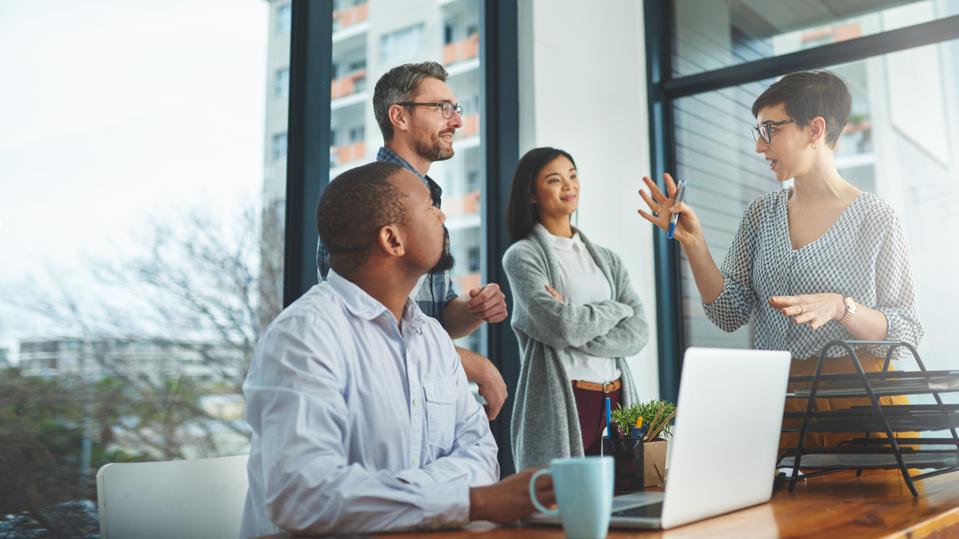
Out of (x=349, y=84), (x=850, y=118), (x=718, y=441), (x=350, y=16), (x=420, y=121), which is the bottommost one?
(x=718, y=441)

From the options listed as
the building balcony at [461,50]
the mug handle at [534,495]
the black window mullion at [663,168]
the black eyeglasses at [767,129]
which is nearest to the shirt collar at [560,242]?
the building balcony at [461,50]

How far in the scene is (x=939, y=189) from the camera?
3510 millimetres

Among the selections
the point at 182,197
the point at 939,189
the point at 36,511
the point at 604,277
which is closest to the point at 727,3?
the point at 939,189

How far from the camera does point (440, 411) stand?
53.7 inches

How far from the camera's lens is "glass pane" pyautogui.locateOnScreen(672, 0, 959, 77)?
3676 millimetres

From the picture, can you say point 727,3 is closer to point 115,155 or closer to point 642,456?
point 115,155

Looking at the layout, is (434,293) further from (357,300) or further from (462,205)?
(462,205)

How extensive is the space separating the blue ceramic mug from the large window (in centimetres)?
305

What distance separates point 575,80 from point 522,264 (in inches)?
50.9

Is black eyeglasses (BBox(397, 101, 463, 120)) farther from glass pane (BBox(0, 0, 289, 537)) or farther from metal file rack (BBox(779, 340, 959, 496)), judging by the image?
metal file rack (BBox(779, 340, 959, 496))

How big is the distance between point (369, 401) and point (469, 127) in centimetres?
227

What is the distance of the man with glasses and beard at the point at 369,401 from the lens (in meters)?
1.02

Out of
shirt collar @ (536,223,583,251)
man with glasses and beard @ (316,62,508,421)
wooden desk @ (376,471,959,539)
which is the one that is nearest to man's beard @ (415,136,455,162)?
man with glasses and beard @ (316,62,508,421)

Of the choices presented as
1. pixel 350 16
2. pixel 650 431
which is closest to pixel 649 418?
pixel 650 431
